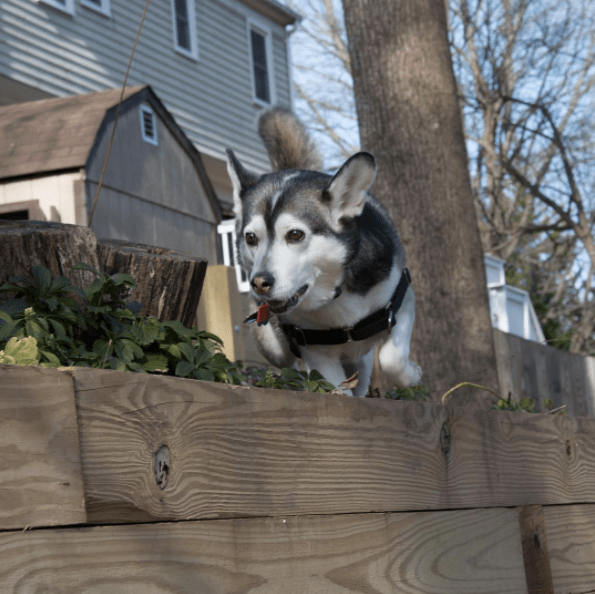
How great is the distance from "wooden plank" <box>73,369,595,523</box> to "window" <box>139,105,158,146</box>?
783 cm

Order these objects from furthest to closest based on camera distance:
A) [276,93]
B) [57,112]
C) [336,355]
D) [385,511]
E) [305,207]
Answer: [276,93], [57,112], [336,355], [305,207], [385,511]

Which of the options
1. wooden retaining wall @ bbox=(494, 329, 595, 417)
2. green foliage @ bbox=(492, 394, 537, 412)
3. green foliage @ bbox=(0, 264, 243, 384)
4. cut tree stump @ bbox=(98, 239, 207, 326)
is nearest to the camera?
green foliage @ bbox=(0, 264, 243, 384)

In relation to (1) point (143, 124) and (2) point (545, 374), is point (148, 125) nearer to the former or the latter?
(1) point (143, 124)

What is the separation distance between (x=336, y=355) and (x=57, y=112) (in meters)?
6.71

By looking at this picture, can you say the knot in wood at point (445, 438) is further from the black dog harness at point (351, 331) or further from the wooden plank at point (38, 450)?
the wooden plank at point (38, 450)

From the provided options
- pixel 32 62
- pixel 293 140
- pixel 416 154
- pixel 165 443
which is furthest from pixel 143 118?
pixel 165 443

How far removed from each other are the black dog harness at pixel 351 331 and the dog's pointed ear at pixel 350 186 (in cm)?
41

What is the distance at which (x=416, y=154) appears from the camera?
5637mm

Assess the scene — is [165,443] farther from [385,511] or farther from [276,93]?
[276,93]

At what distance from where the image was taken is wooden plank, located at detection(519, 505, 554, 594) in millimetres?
2768

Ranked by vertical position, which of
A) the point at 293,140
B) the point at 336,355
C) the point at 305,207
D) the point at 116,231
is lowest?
the point at 336,355

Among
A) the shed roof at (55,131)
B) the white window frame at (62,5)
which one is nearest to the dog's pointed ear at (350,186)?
the shed roof at (55,131)

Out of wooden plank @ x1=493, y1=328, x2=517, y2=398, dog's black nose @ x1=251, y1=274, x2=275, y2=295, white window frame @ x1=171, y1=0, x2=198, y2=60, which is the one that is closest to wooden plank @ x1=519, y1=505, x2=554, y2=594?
dog's black nose @ x1=251, y1=274, x2=275, y2=295

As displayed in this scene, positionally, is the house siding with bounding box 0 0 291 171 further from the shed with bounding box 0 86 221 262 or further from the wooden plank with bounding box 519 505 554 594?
the wooden plank with bounding box 519 505 554 594
